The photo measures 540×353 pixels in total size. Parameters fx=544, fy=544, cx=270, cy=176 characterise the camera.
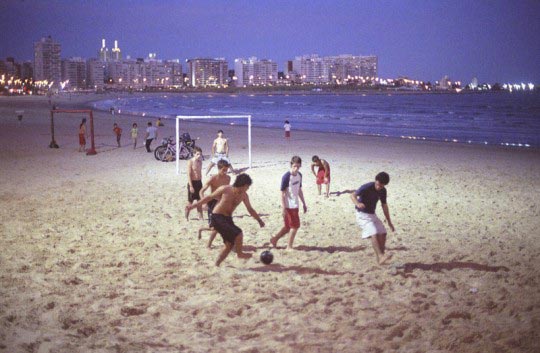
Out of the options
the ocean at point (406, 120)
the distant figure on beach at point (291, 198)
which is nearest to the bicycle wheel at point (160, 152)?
the distant figure on beach at point (291, 198)

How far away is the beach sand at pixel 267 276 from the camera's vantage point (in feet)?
18.8

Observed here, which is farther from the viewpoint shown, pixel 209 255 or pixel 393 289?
pixel 209 255

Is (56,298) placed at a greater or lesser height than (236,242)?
lesser

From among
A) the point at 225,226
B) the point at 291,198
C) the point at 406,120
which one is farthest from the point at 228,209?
the point at 406,120

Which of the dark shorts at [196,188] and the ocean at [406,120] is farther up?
the ocean at [406,120]

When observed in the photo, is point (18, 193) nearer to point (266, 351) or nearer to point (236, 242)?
point (236, 242)

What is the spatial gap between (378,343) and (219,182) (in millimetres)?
3923

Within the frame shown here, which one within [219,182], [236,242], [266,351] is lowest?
[266,351]

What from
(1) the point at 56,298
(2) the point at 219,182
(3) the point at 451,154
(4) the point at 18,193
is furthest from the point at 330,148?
(1) the point at 56,298

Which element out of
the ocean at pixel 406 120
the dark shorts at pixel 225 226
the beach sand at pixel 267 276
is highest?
the ocean at pixel 406 120

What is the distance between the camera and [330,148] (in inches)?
1025

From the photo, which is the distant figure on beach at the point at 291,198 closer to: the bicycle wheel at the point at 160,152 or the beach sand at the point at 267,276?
the beach sand at the point at 267,276

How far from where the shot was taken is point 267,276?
7531mm

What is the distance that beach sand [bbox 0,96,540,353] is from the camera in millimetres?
5742
